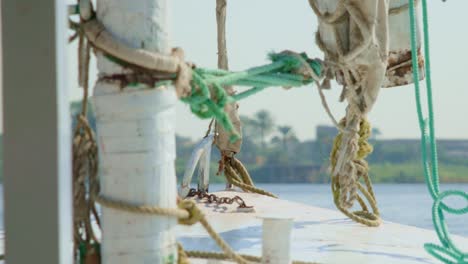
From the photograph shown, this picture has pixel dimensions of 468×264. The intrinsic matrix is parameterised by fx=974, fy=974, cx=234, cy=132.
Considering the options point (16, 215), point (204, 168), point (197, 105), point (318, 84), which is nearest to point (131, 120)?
point (197, 105)

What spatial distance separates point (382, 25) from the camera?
16.4 feet

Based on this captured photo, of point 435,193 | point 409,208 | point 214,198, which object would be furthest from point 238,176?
point 409,208

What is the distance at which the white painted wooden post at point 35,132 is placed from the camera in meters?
2.32

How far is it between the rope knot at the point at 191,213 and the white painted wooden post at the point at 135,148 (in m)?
0.07

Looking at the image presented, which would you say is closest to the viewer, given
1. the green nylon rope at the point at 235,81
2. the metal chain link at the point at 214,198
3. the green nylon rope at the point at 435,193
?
the green nylon rope at the point at 235,81

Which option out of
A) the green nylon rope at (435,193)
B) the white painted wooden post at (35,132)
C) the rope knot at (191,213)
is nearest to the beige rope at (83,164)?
the rope knot at (191,213)

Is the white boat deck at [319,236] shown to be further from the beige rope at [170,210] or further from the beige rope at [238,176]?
the beige rope at [170,210]

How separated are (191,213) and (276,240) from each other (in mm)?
387

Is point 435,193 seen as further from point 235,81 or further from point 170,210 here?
point 170,210

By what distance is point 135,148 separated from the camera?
309cm

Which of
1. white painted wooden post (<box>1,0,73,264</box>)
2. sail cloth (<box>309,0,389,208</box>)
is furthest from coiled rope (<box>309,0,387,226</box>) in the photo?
white painted wooden post (<box>1,0,73,264</box>)

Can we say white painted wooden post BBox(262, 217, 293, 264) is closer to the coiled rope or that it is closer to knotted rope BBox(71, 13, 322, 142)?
knotted rope BBox(71, 13, 322, 142)

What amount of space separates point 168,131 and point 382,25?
2130mm

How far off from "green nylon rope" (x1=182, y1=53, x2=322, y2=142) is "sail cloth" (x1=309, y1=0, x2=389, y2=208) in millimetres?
Answer: 341
